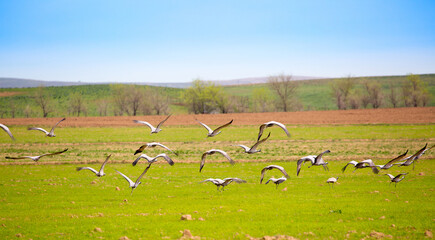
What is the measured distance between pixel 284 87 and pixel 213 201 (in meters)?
99.9

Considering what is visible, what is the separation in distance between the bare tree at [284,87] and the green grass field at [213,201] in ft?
236

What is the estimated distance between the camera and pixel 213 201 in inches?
771

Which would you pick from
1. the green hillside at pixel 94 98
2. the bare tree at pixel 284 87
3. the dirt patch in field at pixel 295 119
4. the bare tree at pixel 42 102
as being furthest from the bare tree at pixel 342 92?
the bare tree at pixel 42 102

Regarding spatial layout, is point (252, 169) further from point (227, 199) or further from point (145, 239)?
point (145, 239)

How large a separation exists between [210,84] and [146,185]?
85.9 m

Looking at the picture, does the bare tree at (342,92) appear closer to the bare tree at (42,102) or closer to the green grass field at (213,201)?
the bare tree at (42,102)

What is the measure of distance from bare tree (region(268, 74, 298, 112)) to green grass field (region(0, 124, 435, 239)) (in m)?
72.0

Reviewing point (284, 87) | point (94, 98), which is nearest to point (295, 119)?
point (284, 87)

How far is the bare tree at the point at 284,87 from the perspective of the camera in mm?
111000

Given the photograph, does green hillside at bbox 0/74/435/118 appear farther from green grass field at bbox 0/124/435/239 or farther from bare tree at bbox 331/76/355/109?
green grass field at bbox 0/124/435/239

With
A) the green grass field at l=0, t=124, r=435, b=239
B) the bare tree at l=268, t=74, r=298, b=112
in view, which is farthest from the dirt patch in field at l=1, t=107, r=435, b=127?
the green grass field at l=0, t=124, r=435, b=239

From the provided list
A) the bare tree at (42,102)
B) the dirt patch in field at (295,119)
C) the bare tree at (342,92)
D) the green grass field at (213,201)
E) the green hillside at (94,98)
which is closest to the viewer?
the green grass field at (213,201)

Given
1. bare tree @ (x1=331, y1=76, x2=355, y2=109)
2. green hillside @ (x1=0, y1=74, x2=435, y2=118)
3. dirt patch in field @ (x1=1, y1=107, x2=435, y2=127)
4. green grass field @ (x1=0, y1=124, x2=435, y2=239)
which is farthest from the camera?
green hillside @ (x1=0, y1=74, x2=435, y2=118)

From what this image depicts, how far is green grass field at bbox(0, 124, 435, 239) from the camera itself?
1444 cm
